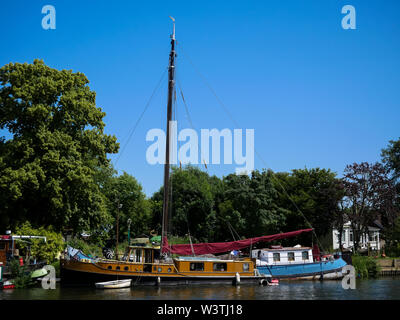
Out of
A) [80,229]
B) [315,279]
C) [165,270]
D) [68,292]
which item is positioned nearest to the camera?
[68,292]

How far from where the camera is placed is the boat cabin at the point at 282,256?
36031 millimetres

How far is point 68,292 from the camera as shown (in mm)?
26328

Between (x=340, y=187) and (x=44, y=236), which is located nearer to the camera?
(x=44, y=236)

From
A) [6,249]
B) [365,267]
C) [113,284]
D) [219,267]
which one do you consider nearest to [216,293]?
[219,267]

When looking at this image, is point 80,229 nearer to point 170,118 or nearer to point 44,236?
point 44,236

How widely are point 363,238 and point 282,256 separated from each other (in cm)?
4414

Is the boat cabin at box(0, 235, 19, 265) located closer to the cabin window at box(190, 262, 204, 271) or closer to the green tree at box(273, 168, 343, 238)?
the cabin window at box(190, 262, 204, 271)

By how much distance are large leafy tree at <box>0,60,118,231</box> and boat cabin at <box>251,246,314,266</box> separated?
15560 millimetres

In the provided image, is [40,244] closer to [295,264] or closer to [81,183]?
[81,183]

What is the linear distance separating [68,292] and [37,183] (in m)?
10.3

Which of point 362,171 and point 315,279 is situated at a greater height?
point 362,171

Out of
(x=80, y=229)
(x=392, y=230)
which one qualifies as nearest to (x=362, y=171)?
(x=392, y=230)

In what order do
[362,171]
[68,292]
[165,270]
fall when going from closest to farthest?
[68,292] → [165,270] → [362,171]

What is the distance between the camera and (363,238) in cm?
7425
